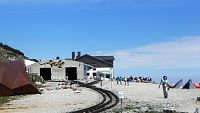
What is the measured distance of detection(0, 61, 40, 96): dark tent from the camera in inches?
1819

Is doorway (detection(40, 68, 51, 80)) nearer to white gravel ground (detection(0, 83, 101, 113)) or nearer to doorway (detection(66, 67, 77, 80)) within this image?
doorway (detection(66, 67, 77, 80))

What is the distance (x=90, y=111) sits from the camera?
27.2m

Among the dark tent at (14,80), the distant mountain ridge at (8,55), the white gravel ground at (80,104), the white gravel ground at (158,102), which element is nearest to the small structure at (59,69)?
the distant mountain ridge at (8,55)

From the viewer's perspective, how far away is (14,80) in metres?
47.3

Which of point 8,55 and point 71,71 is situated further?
point 8,55

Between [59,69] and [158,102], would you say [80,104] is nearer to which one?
[158,102]

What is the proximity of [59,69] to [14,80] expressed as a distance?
49.6 metres

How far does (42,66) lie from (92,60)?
43.3 meters

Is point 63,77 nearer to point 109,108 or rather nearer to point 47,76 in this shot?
point 47,76

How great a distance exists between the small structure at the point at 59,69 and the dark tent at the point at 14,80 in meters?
46.9

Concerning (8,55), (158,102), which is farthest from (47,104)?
(8,55)

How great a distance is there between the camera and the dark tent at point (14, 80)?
4619 cm

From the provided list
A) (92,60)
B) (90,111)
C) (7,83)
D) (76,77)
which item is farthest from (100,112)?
(92,60)

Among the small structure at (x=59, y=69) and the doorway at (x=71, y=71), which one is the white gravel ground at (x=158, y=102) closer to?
the small structure at (x=59, y=69)
